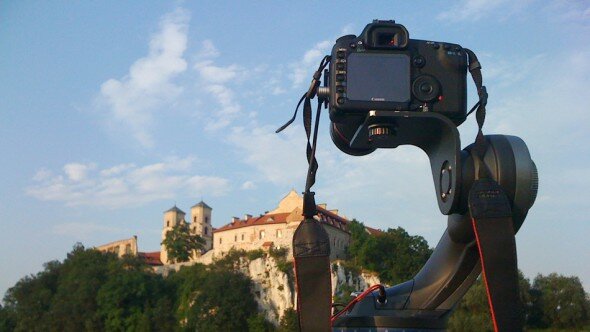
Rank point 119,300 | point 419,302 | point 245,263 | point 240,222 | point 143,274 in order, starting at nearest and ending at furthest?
1. point 419,302
2. point 119,300
3. point 143,274
4. point 245,263
5. point 240,222

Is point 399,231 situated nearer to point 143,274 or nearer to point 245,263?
point 245,263

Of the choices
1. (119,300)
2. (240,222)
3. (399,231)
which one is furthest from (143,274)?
(399,231)

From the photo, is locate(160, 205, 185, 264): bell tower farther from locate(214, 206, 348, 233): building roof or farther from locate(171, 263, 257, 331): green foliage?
locate(171, 263, 257, 331): green foliage

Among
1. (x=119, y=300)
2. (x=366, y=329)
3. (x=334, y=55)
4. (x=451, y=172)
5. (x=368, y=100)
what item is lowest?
(x=366, y=329)

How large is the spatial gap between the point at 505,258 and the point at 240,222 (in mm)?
63012

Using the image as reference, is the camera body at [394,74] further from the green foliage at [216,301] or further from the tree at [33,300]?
the tree at [33,300]

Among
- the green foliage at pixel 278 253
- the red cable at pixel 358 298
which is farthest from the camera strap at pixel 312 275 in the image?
the green foliage at pixel 278 253

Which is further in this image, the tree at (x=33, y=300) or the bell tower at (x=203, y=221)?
the bell tower at (x=203, y=221)

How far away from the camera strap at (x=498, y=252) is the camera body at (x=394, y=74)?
0.79 feet

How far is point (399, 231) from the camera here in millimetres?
50812

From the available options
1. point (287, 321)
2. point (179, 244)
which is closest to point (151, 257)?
point (179, 244)

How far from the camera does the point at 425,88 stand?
1395 mm

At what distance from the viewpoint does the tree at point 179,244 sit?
62.2m

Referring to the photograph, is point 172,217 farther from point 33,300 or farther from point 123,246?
point 33,300
